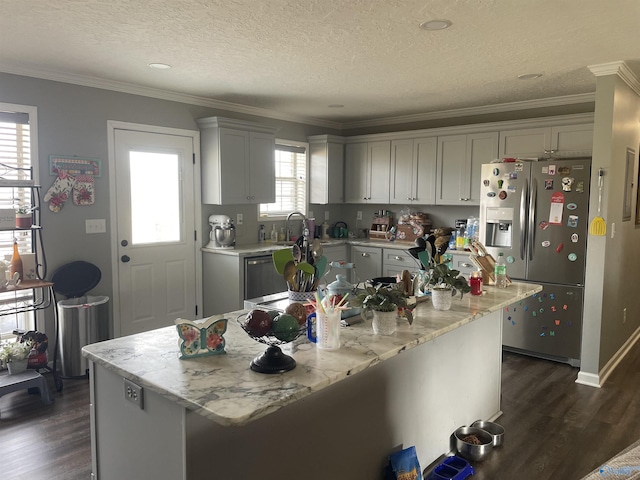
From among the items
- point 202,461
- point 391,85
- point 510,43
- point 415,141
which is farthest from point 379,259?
point 202,461

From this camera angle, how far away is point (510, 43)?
3141 mm

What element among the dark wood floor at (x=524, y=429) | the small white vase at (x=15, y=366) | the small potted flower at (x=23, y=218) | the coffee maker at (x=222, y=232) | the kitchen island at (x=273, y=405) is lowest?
the dark wood floor at (x=524, y=429)

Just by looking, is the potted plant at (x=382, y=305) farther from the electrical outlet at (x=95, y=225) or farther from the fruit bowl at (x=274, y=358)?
the electrical outlet at (x=95, y=225)

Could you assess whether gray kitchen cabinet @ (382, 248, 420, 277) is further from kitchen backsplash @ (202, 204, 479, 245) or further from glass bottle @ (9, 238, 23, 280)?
glass bottle @ (9, 238, 23, 280)

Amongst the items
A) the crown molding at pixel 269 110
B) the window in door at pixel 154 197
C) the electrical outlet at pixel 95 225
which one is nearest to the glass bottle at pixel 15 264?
the electrical outlet at pixel 95 225

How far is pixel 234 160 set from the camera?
5.03 metres

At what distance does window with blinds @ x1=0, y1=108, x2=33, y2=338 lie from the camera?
3.77 meters

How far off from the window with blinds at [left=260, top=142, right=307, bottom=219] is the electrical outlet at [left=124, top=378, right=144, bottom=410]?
13.3 ft

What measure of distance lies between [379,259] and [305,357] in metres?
4.04

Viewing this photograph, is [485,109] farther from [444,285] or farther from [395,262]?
[444,285]

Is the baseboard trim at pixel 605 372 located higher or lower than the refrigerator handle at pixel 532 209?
lower

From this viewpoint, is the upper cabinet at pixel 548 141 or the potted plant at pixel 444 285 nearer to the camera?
the potted plant at pixel 444 285

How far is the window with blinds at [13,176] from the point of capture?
3.77 meters

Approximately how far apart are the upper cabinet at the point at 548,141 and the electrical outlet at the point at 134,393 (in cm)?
436
